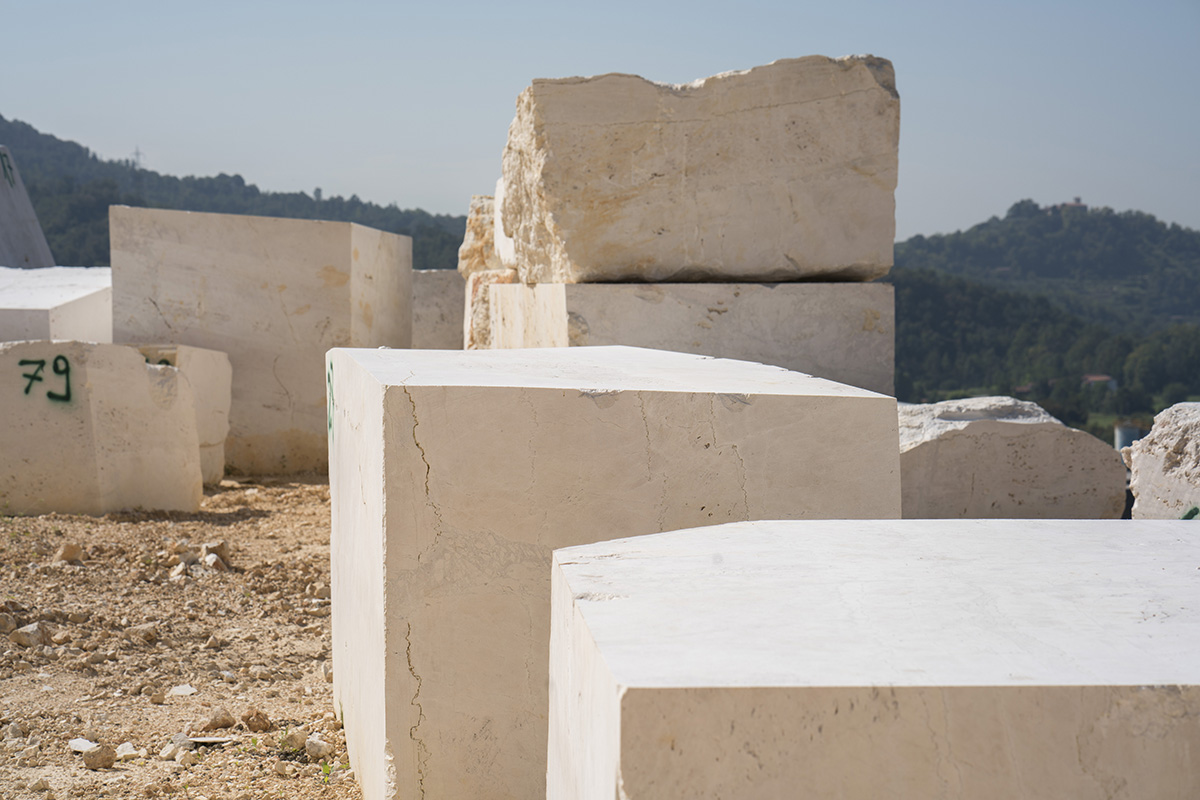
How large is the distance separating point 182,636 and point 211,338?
3.96 meters

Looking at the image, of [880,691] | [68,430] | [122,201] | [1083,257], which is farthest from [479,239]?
[1083,257]

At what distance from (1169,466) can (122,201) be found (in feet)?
82.9

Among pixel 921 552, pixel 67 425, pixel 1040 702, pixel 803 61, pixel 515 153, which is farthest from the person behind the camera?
pixel 67 425

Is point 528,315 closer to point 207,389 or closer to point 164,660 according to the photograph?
point 164,660

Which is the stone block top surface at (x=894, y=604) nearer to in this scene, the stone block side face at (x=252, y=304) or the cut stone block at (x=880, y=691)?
the cut stone block at (x=880, y=691)

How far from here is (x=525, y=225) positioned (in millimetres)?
4184

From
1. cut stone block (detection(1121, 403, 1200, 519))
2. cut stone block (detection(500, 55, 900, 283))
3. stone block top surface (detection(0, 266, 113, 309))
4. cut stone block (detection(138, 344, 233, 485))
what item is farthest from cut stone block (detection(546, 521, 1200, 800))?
stone block top surface (detection(0, 266, 113, 309))

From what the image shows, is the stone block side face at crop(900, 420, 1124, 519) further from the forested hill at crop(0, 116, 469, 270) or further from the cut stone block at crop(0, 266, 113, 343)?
the forested hill at crop(0, 116, 469, 270)

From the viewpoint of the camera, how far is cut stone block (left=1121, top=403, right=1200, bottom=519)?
2.41 meters

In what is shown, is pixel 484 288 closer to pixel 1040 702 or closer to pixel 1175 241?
pixel 1040 702

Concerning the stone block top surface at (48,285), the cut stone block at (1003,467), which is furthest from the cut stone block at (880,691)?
the stone block top surface at (48,285)

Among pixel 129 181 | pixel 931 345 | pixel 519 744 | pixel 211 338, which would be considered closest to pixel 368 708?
pixel 519 744

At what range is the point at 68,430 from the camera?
4.79m

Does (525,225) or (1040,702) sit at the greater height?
(525,225)
